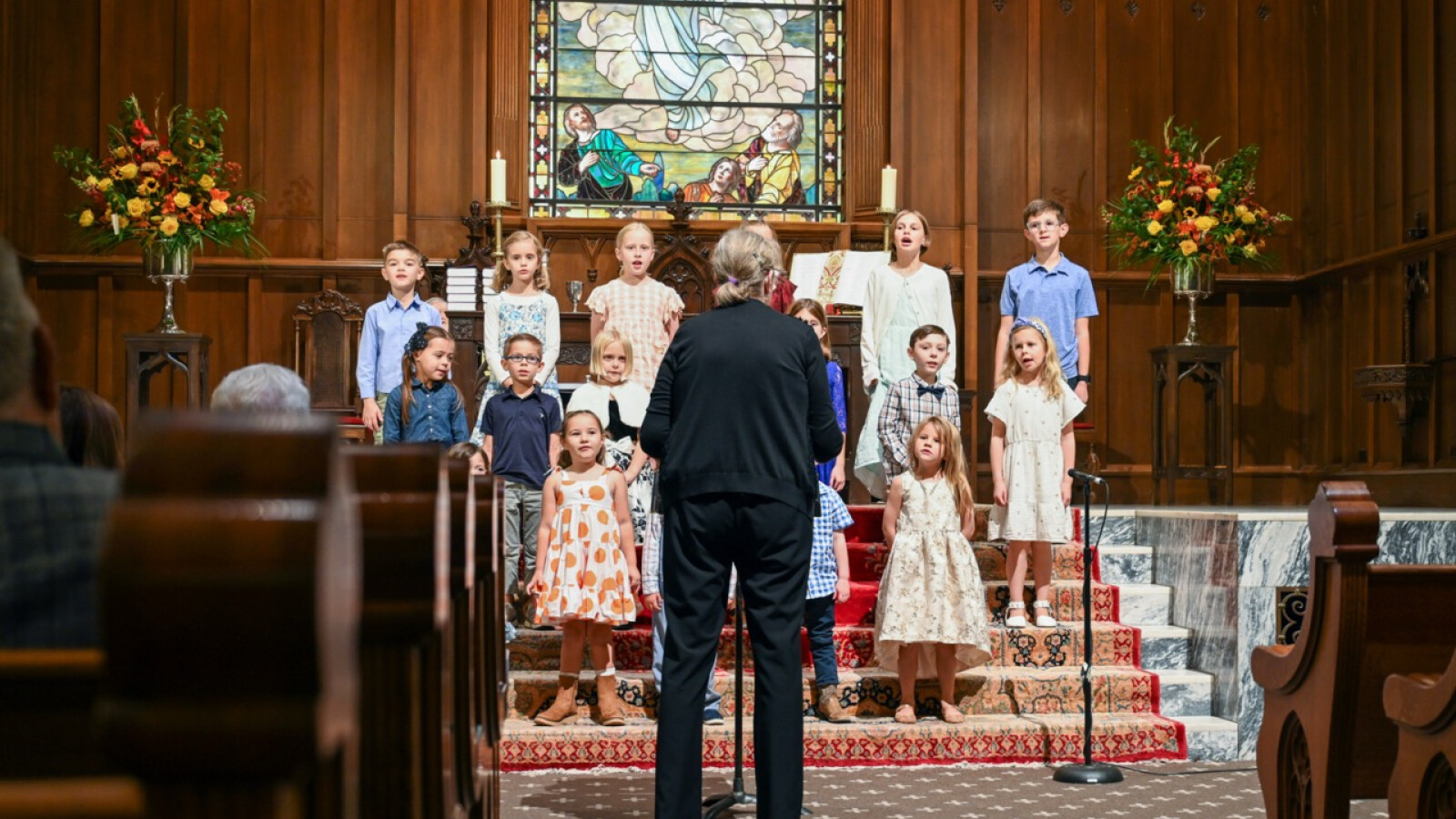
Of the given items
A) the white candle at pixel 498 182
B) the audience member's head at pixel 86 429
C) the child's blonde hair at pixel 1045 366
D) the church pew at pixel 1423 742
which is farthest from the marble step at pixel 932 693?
the audience member's head at pixel 86 429

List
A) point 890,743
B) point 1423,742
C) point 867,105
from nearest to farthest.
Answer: point 1423,742 < point 890,743 < point 867,105

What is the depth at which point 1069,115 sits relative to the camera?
448 inches

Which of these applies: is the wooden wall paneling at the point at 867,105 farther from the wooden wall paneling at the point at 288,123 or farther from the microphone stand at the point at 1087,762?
the microphone stand at the point at 1087,762

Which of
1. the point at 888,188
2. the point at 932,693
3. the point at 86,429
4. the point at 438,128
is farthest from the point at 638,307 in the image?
the point at 86,429

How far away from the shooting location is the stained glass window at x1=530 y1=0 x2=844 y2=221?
37.0 ft

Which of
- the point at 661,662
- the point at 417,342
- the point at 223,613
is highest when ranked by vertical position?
the point at 417,342

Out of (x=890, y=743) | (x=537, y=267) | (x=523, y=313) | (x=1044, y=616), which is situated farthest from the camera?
(x=537, y=267)

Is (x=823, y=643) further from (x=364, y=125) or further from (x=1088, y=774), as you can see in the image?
(x=364, y=125)

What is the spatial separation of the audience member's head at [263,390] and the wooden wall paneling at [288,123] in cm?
831

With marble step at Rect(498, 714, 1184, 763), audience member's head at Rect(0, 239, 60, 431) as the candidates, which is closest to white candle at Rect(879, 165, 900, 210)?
marble step at Rect(498, 714, 1184, 763)

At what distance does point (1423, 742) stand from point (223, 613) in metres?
2.47

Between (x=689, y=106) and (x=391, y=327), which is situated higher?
(x=689, y=106)

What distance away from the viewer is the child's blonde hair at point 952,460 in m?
6.21

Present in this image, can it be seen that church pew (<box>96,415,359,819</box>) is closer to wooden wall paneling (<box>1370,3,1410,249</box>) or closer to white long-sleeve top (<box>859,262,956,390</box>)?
white long-sleeve top (<box>859,262,956,390</box>)
